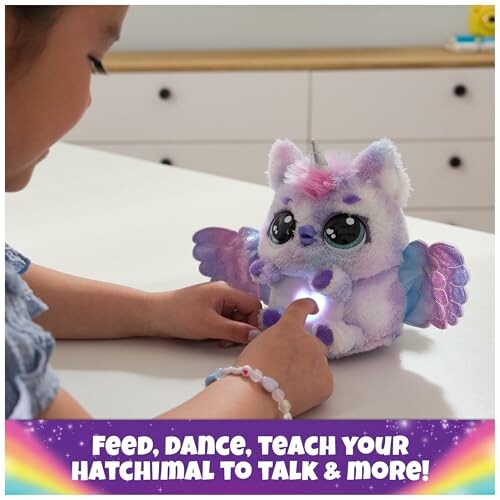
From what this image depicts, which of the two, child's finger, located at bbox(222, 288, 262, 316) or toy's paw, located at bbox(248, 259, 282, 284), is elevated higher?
toy's paw, located at bbox(248, 259, 282, 284)

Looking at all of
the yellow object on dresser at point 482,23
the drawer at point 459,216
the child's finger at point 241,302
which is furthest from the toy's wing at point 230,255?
the yellow object on dresser at point 482,23

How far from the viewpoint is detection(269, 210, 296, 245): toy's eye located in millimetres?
753

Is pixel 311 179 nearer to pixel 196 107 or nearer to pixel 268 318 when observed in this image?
pixel 268 318

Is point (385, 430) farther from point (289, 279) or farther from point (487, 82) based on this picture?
point (487, 82)

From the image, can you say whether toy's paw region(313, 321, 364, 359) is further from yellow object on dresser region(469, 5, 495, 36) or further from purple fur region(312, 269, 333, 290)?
yellow object on dresser region(469, 5, 495, 36)

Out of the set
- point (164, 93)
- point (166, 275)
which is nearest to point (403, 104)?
point (164, 93)

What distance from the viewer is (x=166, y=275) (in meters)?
0.99

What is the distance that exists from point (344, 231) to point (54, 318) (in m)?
0.28

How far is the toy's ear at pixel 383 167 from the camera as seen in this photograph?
2.42 feet

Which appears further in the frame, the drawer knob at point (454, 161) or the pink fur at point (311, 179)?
the drawer knob at point (454, 161)

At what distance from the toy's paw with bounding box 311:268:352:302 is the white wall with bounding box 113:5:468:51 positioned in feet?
6.99

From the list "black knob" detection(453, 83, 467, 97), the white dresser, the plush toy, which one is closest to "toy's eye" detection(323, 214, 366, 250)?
the plush toy

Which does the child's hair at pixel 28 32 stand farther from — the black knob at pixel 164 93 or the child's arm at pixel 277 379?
the black knob at pixel 164 93

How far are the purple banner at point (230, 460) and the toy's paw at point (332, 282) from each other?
159 millimetres
